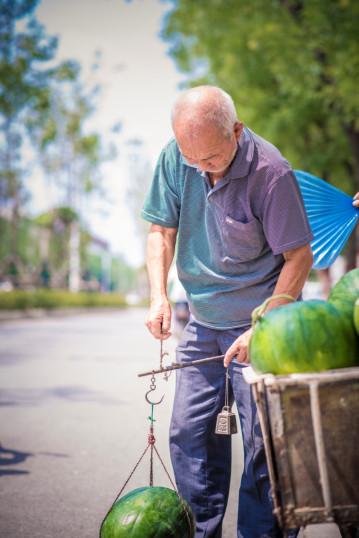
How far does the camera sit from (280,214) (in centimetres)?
265

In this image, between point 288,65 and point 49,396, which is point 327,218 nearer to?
point 49,396

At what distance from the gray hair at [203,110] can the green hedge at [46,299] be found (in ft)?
85.4

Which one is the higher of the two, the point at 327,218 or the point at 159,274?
the point at 327,218

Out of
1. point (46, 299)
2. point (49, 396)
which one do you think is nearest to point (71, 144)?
point (46, 299)

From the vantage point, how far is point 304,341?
1928 millimetres

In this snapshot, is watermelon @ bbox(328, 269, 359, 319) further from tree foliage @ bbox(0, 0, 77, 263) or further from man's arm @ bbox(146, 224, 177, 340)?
tree foliage @ bbox(0, 0, 77, 263)

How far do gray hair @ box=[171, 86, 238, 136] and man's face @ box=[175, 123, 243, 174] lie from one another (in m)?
0.03

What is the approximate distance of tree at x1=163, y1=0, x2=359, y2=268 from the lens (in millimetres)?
11398

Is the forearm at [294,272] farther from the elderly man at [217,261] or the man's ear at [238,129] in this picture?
the man's ear at [238,129]

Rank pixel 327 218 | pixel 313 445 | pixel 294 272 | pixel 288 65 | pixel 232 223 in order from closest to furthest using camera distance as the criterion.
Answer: pixel 313 445, pixel 294 272, pixel 232 223, pixel 327 218, pixel 288 65

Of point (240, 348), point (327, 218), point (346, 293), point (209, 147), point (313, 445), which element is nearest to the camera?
point (313, 445)

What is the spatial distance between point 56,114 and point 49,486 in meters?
32.4

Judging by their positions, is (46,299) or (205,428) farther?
(46,299)

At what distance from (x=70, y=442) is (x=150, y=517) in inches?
131
